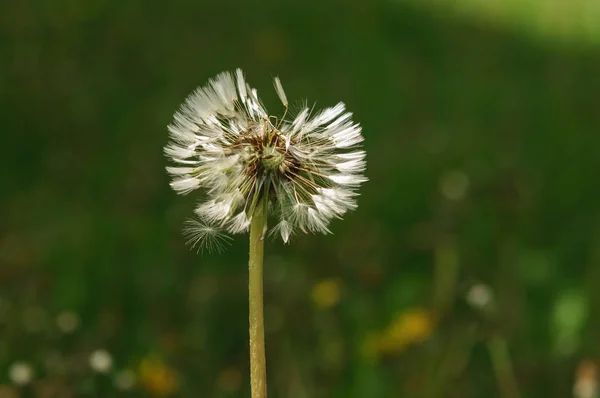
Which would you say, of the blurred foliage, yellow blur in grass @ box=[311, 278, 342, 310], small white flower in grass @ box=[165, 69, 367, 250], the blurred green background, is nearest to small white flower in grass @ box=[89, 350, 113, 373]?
the blurred green background

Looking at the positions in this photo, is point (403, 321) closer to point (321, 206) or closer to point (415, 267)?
point (415, 267)

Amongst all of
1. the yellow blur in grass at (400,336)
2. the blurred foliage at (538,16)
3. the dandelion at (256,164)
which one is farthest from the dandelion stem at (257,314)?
the blurred foliage at (538,16)

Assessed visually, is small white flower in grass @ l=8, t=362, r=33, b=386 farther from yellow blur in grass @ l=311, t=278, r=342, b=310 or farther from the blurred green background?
yellow blur in grass @ l=311, t=278, r=342, b=310

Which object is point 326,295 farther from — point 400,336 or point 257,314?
point 257,314

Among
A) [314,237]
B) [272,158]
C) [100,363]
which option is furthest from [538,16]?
[272,158]

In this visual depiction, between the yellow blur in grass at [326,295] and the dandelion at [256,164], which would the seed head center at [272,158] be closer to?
the dandelion at [256,164]
